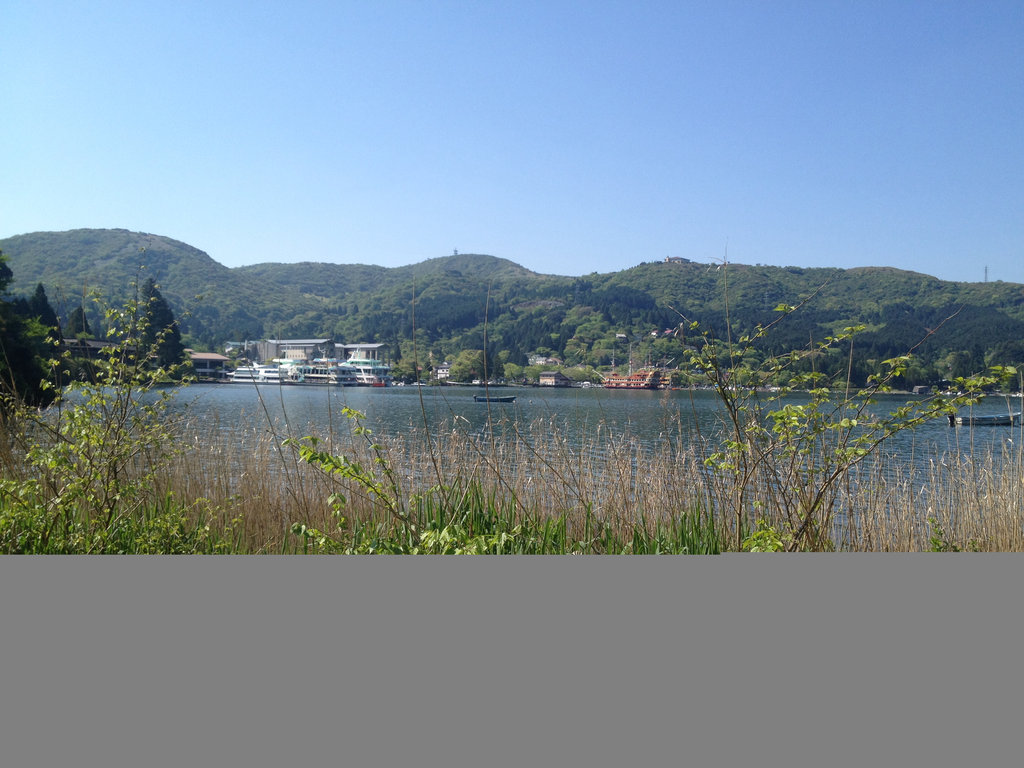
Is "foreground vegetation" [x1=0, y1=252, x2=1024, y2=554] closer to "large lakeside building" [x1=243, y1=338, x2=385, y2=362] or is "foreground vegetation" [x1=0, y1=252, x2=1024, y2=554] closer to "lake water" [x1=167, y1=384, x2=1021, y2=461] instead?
"lake water" [x1=167, y1=384, x2=1021, y2=461]

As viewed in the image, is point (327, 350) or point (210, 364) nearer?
point (210, 364)

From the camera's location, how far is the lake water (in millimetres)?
4312

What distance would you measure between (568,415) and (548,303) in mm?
1986

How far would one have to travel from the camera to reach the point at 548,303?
8664 mm

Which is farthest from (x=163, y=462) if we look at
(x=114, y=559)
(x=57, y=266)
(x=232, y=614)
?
(x=57, y=266)

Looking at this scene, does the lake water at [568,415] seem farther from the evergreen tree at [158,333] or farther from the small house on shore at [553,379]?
the evergreen tree at [158,333]

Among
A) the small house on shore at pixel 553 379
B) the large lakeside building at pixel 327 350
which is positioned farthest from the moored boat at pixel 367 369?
the small house on shore at pixel 553 379

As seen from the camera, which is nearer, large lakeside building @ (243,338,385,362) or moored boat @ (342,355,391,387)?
large lakeside building @ (243,338,385,362)

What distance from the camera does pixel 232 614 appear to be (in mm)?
2021

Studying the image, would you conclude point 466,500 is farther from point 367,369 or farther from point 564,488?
point 367,369

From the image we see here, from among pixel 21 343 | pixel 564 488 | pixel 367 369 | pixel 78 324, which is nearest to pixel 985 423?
pixel 564 488

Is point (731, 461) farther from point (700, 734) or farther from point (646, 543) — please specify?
point (700, 734)

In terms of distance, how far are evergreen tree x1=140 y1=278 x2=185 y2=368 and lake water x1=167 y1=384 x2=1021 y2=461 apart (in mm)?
284

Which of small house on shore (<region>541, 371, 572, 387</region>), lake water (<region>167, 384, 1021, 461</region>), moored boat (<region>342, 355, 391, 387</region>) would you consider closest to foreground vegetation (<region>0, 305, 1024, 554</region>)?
lake water (<region>167, 384, 1021, 461</region>)
